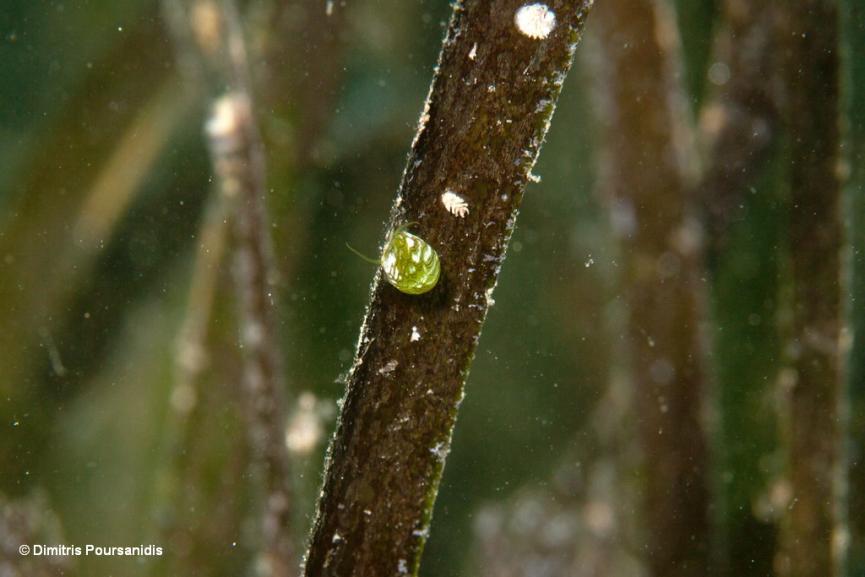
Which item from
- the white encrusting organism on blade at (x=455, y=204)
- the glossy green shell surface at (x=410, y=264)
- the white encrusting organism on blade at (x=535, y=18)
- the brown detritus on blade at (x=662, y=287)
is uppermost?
the brown detritus on blade at (x=662, y=287)

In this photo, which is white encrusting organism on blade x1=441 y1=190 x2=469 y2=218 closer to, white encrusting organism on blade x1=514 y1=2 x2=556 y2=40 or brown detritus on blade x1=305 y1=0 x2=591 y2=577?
brown detritus on blade x1=305 y1=0 x2=591 y2=577

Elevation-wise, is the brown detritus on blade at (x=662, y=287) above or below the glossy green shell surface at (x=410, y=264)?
above

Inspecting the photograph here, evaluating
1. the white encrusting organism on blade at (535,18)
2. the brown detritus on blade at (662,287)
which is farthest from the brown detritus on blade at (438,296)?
the brown detritus on blade at (662,287)

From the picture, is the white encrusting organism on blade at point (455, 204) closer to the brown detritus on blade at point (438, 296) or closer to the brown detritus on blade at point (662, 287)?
the brown detritus on blade at point (438, 296)

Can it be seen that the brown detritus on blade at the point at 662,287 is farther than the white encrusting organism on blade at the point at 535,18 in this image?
Yes

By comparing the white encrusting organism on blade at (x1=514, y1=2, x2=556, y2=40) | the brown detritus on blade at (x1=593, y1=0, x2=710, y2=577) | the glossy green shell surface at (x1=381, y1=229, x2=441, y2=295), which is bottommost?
the glossy green shell surface at (x1=381, y1=229, x2=441, y2=295)

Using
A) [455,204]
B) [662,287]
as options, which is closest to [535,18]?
[455,204]

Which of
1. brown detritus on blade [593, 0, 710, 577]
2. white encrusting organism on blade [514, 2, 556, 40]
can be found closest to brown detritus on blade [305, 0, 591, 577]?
white encrusting organism on blade [514, 2, 556, 40]
